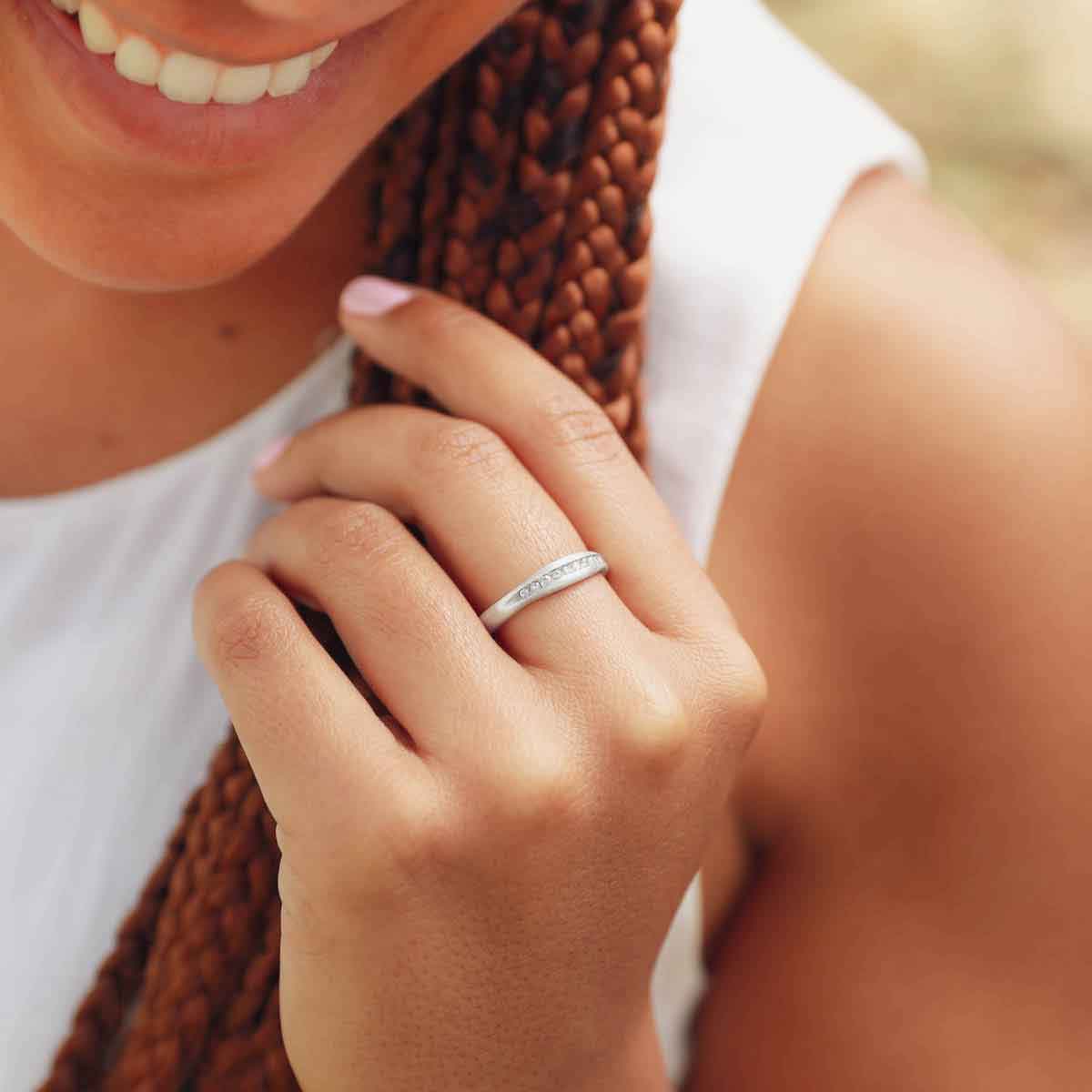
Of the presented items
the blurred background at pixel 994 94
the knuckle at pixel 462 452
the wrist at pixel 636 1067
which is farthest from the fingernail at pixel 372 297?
the blurred background at pixel 994 94

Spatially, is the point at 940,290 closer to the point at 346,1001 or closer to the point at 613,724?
the point at 613,724

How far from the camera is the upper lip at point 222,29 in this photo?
60 centimetres

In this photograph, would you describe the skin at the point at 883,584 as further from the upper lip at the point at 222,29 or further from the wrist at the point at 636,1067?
the upper lip at the point at 222,29

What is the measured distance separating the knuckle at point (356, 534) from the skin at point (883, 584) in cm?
14

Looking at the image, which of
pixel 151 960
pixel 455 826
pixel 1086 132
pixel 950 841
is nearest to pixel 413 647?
pixel 455 826

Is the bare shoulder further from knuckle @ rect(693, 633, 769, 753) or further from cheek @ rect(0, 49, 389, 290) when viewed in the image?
cheek @ rect(0, 49, 389, 290)

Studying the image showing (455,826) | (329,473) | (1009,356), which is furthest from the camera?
(1009,356)

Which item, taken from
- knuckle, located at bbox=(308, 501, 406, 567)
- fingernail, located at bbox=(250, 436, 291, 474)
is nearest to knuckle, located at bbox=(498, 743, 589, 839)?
knuckle, located at bbox=(308, 501, 406, 567)

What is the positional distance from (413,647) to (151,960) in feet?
0.98

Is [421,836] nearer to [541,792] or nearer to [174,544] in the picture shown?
[541,792]

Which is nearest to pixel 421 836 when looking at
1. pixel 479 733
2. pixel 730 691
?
pixel 479 733

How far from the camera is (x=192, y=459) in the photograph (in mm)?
896

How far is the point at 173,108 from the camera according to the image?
0.66 metres

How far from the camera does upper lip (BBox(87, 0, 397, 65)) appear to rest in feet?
1.97
